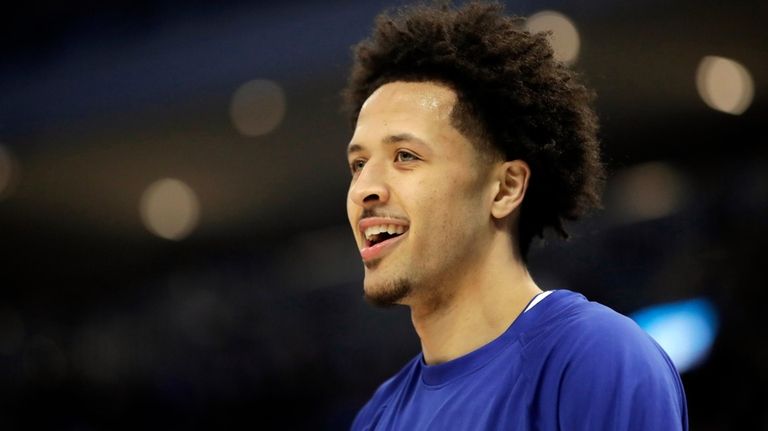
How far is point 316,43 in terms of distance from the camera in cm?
810

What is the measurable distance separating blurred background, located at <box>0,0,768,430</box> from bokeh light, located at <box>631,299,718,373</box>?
0.05 feet

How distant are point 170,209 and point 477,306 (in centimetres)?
885

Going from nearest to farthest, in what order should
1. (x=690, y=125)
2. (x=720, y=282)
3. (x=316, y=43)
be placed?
(x=720, y=282) < (x=316, y=43) < (x=690, y=125)

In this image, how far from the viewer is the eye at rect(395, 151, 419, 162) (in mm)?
2438

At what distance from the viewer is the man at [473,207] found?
216 cm

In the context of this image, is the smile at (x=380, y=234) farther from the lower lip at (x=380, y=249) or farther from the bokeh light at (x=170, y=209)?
the bokeh light at (x=170, y=209)

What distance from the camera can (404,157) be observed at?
8.06ft

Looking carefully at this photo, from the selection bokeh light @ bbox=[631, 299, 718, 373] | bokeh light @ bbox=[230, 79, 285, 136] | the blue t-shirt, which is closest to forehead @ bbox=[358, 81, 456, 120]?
the blue t-shirt

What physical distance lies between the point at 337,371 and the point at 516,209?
6726 mm

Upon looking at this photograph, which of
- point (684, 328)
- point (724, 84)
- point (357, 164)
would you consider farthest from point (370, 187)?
point (724, 84)

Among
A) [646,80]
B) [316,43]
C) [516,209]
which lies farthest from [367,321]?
[516,209]

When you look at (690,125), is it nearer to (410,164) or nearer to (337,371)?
(337,371)

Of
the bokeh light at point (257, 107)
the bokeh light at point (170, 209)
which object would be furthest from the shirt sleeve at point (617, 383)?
the bokeh light at point (170, 209)

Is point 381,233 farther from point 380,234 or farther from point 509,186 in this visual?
point 509,186
